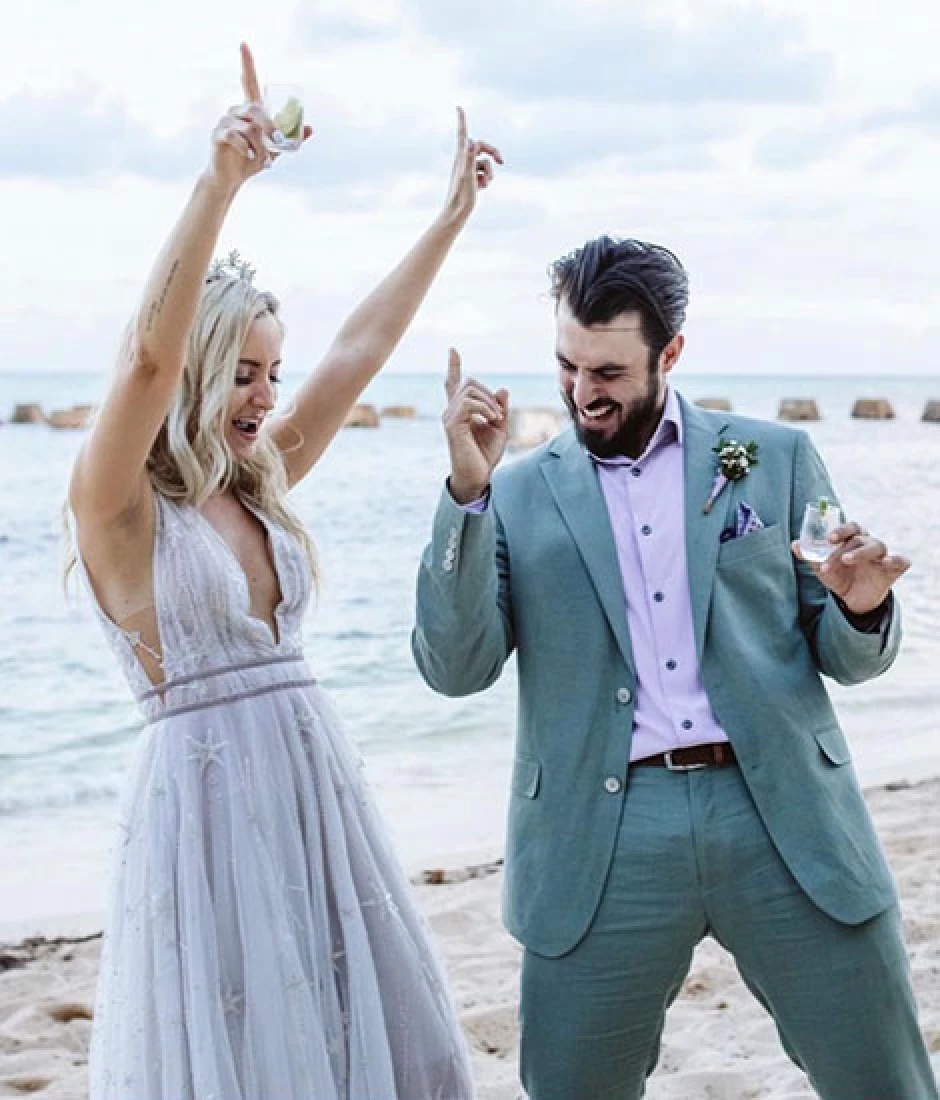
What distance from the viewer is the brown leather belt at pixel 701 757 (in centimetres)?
283

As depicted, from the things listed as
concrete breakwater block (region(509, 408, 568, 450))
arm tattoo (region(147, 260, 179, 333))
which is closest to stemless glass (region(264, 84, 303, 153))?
arm tattoo (region(147, 260, 179, 333))

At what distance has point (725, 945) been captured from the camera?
286 centimetres

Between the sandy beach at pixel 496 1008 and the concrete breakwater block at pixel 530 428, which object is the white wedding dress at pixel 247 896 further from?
the concrete breakwater block at pixel 530 428

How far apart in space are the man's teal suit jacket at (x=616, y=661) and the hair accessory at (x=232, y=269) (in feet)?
2.26

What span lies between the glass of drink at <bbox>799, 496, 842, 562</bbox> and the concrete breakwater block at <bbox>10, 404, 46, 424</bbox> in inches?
1494

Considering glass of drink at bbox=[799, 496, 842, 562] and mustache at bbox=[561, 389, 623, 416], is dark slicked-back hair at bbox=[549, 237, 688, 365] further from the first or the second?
glass of drink at bbox=[799, 496, 842, 562]

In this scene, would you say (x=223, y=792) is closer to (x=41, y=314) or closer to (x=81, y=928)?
(x=81, y=928)

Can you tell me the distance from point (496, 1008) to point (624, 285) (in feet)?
8.81

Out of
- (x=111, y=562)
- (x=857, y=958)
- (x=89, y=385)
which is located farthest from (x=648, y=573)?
(x=89, y=385)

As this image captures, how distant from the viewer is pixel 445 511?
273 cm

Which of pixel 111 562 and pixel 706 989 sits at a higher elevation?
pixel 111 562

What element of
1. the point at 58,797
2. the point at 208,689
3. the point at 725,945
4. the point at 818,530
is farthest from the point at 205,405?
the point at 58,797

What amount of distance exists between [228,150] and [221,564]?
73 centimetres

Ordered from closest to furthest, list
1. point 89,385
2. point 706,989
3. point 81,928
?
point 706,989, point 81,928, point 89,385
